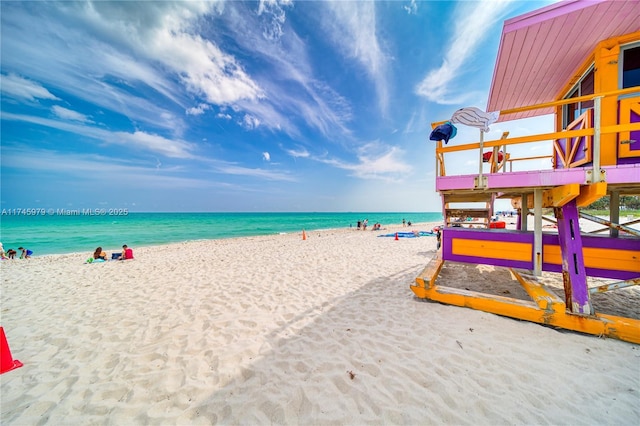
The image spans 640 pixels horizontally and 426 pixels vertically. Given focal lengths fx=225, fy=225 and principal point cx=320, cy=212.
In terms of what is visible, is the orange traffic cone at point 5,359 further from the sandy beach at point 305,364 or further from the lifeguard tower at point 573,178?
the lifeguard tower at point 573,178

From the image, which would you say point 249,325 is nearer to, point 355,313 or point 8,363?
point 355,313

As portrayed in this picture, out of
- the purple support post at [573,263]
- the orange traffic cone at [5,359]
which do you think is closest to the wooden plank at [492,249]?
the purple support post at [573,263]

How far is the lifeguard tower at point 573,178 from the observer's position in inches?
135

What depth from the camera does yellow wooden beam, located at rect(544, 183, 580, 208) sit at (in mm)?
3280

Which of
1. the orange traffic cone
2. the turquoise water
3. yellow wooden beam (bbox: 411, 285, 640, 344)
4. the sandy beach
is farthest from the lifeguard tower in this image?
the turquoise water

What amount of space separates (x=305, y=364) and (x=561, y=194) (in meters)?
4.71

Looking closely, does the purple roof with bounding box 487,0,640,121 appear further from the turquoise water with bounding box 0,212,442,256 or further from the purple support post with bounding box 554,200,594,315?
the turquoise water with bounding box 0,212,442,256

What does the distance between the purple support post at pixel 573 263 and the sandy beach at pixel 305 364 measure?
0.50 meters

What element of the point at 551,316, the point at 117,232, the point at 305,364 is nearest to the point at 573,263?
the point at 551,316

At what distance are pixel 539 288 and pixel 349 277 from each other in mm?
4461

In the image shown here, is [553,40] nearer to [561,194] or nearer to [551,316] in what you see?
[561,194]

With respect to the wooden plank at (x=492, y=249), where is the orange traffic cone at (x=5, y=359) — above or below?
→ below

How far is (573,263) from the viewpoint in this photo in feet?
12.3

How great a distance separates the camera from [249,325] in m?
4.36
